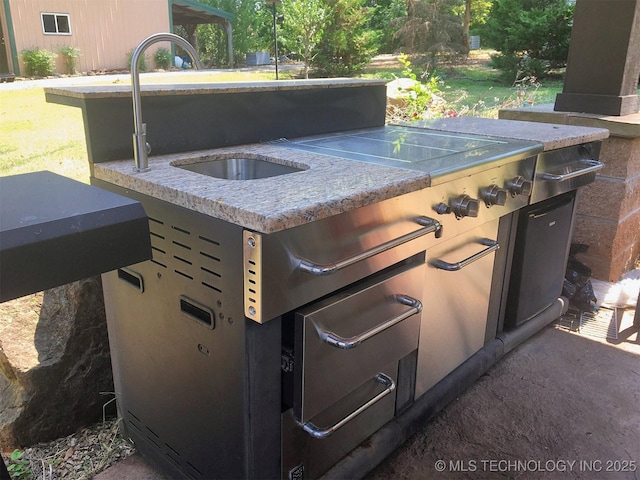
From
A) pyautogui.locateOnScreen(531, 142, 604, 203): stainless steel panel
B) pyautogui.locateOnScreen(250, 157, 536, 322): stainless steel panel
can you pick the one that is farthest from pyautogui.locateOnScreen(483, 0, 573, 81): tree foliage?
pyautogui.locateOnScreen(250, 157, 536, 322): stainless steel panel

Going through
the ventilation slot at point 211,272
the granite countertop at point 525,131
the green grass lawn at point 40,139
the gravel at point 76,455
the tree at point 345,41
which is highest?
the tree at point 345,41

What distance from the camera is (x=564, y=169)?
7.66 ft

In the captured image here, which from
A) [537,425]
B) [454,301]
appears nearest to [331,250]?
[454,301]

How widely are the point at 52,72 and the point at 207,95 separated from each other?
1127cm

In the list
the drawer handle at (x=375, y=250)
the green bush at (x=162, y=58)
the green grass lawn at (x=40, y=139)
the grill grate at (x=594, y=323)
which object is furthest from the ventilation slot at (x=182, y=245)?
the green bush at (x=162, y=58)

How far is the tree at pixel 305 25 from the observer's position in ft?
41.4

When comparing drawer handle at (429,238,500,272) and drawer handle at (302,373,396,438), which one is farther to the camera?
drawer handle at (429,238,500,272)

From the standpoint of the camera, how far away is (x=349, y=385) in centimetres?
149

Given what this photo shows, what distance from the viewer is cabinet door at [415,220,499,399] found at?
1803 millimetres

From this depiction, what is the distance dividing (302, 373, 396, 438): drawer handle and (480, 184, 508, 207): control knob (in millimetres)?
704

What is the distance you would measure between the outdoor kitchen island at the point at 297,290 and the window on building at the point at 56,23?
38.4 ft

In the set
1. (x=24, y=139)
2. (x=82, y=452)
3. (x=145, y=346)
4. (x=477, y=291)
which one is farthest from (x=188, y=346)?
(x=24, y=139)

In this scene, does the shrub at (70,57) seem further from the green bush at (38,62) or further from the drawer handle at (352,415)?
the drawer handle at (352,415)

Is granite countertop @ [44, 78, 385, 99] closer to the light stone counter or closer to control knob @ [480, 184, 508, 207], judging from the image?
the light stone counter
